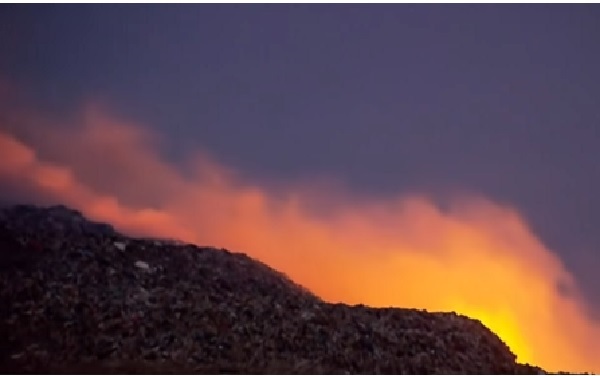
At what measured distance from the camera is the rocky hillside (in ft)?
14.9

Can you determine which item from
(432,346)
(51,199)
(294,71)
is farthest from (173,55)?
(432,346)

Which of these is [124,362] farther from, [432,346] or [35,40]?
[35,40]

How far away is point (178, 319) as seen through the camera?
190 inches

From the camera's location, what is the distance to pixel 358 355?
4703 millimetres

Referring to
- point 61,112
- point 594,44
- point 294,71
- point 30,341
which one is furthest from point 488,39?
point 30,341

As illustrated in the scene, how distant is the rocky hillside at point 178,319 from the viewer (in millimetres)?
4527

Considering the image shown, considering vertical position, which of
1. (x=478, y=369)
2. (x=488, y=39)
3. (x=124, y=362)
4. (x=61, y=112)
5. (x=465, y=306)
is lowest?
(x=124, y=362)

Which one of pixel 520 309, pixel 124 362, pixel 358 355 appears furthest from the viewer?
pixel 520 309

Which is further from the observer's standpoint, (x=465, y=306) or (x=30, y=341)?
(x=465, y=306)

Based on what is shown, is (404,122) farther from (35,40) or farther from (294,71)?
(35,40)

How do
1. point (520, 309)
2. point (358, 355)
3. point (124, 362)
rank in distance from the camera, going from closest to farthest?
point (124, 362), point (358, 355), point (520, 309)

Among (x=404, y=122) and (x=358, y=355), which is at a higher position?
(x=404, y=122)

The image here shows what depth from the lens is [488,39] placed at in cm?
525

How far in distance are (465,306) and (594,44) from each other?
6.24 ft
